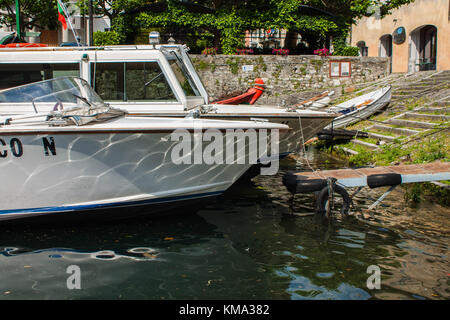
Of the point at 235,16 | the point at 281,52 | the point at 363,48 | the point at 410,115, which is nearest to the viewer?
the point at 410,115

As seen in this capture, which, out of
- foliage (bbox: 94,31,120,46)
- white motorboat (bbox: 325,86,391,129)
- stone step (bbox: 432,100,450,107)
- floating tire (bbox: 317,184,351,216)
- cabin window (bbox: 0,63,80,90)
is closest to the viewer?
floating tire (bbox: 317,184,351,216)

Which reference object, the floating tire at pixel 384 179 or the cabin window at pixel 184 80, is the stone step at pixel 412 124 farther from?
the cabin window at pixel 184 80

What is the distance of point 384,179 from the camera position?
6219 millimetres

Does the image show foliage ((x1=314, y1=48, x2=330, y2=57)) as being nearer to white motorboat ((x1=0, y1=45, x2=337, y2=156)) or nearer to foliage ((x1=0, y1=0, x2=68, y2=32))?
foliage ((x1=0, y1=0, x2=68, y2=32))

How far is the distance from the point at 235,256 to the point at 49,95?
10.5ft

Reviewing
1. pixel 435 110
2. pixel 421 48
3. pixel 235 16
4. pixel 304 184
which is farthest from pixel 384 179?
pixel 421 48

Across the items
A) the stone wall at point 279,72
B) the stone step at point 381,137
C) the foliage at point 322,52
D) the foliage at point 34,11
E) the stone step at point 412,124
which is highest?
the foliage at point 34,11

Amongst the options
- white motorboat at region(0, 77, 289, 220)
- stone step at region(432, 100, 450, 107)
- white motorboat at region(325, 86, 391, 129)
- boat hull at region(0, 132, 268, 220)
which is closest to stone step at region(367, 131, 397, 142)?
white motorboat at region(325, 86, 391, 129)

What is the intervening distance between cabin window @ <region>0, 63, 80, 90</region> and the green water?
2.79m

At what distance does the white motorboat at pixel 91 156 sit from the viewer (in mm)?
5430

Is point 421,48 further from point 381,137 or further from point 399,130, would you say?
point 381,137

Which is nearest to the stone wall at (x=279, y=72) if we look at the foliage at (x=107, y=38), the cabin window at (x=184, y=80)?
the foliage at (x=107, y=38)

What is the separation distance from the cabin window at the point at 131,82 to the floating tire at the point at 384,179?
11.5 feet

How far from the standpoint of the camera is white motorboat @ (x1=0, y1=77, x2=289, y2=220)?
5.43 m
